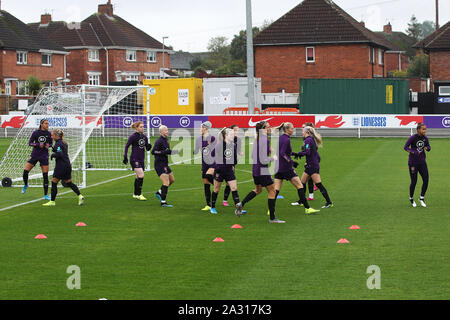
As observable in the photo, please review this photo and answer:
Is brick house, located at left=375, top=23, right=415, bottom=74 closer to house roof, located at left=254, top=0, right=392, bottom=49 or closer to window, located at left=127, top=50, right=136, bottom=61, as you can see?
window, located at left=127, top=50, right=136, bottom=61

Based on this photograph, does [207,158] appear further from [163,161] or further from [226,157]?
[163,161]

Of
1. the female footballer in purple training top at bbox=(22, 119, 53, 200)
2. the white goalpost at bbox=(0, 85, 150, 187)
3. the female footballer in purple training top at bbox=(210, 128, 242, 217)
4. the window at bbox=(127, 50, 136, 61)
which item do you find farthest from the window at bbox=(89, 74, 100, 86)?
the female footballer in purple training top at bbox=(210, 128, 242, 217)

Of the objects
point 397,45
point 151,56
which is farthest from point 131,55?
point 397,45

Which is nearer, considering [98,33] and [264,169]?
[264,169]

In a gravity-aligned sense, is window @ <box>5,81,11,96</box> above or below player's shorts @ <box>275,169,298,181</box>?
above

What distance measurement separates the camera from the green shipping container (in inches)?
1948

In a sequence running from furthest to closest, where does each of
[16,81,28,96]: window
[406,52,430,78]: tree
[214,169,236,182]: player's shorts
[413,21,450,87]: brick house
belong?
[406,52,430,78]: tree < [16,81,28,96]: window < [413,21,450,87]: brick house < [214,169,236,182]: player's shorts

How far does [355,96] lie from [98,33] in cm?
4968

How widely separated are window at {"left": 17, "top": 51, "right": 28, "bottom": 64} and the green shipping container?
1402 inches

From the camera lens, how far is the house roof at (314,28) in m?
65.8

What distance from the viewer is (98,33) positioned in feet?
301

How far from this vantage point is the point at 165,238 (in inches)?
528

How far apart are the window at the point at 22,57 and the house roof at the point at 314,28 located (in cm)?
2468
